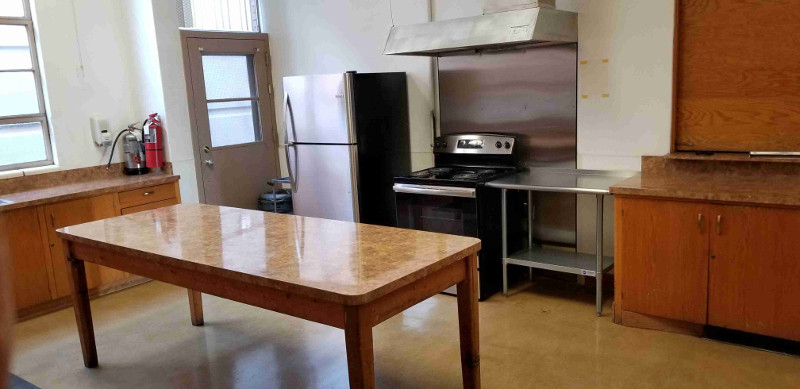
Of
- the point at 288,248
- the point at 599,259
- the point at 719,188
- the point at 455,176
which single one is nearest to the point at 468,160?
the point at 455,176

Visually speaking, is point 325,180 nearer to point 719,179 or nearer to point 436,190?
point 436,190

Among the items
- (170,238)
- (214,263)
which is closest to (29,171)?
(170,238)

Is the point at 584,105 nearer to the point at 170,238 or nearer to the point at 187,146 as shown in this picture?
the point at 170,238

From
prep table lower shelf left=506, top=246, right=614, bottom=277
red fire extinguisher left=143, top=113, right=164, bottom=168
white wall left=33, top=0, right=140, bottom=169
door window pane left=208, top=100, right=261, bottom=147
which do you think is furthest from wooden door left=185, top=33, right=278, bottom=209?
prep table lower shelf left=506, top=246, right=614, bottom=277

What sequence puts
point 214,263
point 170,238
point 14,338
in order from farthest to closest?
point 170,238 < point 214,263 < point 14,338

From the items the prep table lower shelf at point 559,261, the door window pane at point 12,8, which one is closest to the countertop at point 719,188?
the prep table lower shelf at point 559,261

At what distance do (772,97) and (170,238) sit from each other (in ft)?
10.7

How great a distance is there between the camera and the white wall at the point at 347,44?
4.93 meters

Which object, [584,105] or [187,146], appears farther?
[187,146]

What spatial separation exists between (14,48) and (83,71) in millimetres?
474

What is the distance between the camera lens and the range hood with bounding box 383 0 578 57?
370cm

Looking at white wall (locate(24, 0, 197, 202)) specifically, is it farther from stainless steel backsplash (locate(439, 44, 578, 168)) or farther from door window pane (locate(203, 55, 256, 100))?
stainless steel backsplash (locate(439, 44, 578, 168))

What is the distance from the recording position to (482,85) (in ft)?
15.2

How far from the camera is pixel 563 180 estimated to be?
4012mm
